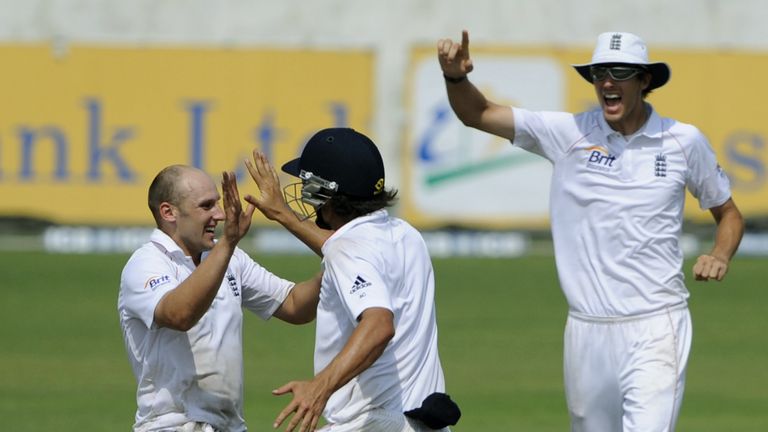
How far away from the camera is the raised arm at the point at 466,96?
7457mm

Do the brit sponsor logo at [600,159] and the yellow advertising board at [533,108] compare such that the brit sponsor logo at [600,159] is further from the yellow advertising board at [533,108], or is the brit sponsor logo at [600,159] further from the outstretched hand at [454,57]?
the yellow advertising board at [533,108]

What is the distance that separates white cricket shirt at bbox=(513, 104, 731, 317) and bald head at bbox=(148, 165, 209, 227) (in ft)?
6.09

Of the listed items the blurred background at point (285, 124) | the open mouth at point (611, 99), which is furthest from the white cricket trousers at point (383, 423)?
the blurred background at point (285, 124)

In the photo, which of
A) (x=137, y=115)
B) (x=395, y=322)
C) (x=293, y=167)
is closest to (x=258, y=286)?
(x=293, y=167)

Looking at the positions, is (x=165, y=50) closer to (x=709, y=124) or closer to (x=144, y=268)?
(x=709, y=124)

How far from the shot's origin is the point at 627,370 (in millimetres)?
7508

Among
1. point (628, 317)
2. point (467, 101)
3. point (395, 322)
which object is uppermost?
point (467, 101)

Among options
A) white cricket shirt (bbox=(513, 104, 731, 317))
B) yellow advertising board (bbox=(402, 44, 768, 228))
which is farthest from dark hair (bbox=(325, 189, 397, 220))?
yellow advertising board (bbox=(402, 44, 768, 228))

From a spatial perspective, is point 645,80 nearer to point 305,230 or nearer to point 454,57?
point 454,57

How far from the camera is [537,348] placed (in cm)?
1525

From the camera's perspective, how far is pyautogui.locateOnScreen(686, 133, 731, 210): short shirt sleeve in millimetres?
7676

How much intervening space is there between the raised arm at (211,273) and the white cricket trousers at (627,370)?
2040mm

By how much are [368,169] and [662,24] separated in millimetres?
18458

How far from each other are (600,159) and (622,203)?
0.25 metres
